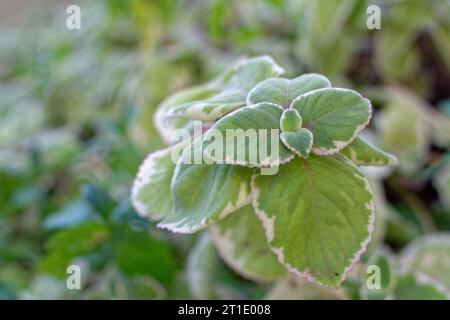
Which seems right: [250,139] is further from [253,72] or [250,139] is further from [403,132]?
[403,132]

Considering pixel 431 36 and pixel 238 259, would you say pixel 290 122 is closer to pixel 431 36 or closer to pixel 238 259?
pixel 238 259

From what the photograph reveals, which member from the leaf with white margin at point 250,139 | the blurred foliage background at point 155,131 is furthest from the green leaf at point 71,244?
the leaf with white margin at point 250,139

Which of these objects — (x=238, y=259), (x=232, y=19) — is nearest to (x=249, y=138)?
(x=238, y=259)

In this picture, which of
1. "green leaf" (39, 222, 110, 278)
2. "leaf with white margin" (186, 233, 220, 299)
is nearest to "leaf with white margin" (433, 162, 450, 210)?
"leaf with white margin" (186, 233, 220, 299)

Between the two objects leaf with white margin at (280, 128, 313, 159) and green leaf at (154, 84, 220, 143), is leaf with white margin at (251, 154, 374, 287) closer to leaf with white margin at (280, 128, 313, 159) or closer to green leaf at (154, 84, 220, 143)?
leaf with white margin at (280, 128, 313, 159)

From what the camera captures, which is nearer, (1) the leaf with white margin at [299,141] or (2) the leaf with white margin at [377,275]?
(1) the leaf with white margin at [299,141]

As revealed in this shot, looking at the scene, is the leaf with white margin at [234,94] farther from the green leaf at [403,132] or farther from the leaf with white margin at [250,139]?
the green leaf at [403,132]

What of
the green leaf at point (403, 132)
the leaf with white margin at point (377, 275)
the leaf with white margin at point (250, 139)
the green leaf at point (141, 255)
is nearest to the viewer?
the leaf with white margin at point (250, 139)
